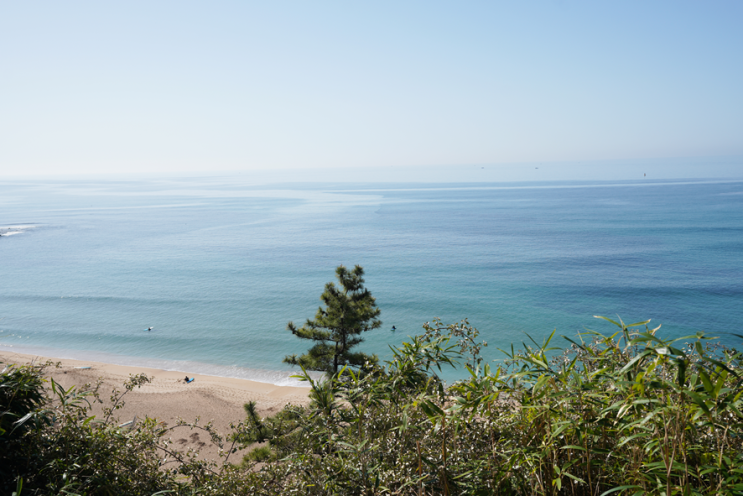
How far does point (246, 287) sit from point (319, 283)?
653cm

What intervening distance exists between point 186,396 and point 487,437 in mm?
19832

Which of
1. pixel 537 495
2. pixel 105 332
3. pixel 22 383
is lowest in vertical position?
pixel 105 332

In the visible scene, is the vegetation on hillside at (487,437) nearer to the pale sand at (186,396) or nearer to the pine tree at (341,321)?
the pine tree at (341,321)

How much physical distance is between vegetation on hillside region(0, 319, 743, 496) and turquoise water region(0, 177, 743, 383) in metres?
4.90

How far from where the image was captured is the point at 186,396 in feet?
65.5

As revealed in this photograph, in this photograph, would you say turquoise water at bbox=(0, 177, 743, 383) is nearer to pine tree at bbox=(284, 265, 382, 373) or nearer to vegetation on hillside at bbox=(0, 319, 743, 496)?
vegetation on hillside at bbox=(0, 319, 743, 496)

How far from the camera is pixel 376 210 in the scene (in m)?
88.4

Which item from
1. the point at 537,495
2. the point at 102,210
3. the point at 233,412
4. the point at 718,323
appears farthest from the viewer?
the point at 102,210

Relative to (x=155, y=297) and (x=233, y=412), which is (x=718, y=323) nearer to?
(x=233, y=412)

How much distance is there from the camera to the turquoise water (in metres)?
27.6

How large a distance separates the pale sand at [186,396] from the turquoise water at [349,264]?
5.24 feet

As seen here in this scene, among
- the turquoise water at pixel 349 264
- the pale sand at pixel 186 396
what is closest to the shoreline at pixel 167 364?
the turquoise water at pixel 349 264

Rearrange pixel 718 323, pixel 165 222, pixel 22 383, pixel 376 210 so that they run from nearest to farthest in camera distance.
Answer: pixel 22 383
pixel 718 323
pixel 165 222
pixel 376 210

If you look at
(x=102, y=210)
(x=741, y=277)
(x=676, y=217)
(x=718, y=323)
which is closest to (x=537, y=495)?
(x=718, y=323)
